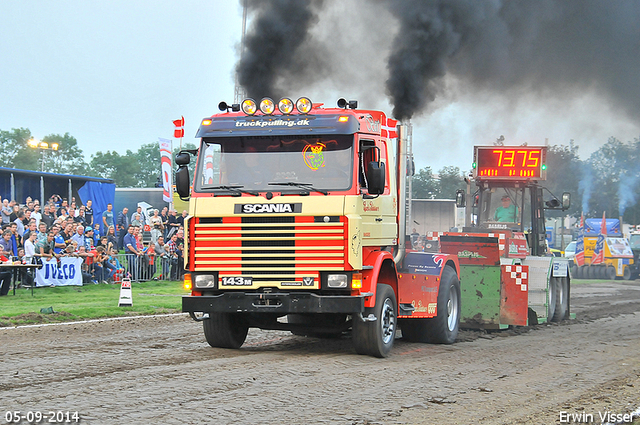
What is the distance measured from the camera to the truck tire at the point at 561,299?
1551cm

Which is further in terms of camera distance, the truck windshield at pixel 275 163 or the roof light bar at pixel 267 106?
the roof light bar at pixel 267 106

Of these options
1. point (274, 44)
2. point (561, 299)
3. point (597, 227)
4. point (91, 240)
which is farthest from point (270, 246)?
point (597, 227)

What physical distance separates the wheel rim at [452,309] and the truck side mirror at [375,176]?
308 centimetres

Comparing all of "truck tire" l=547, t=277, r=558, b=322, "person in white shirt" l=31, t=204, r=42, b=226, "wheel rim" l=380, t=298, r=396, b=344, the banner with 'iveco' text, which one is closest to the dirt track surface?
"wheel rim" l=380, t=298, r=396, b=344

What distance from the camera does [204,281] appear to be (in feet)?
31.3

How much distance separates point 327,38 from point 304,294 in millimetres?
7609

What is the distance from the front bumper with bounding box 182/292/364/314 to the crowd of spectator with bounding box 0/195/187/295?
390 inches

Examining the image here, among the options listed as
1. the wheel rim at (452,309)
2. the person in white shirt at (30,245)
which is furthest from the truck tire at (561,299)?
the person in white shirt at (30,245)

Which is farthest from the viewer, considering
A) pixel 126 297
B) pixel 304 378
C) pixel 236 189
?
pixel 126 297

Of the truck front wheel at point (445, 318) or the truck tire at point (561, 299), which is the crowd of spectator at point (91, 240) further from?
the truck tire at point (561, 299)

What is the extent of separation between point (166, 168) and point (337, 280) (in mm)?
18265

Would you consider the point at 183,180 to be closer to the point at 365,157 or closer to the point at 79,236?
the point at 365,157

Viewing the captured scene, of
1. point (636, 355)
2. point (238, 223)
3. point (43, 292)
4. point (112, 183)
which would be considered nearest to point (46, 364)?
point (238, 223)

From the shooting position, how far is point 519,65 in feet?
56.6
